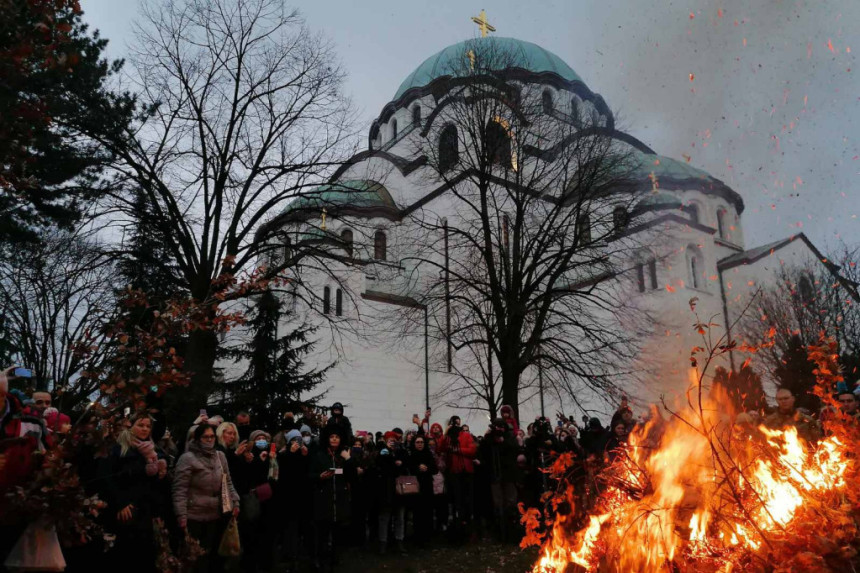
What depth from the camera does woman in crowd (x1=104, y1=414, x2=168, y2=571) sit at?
666 cm

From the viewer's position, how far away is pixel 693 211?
34188 mm

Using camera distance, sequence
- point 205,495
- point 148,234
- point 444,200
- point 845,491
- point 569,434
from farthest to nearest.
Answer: point 444,200, point 148,234, point 569,434, point 205,495, point 845,491

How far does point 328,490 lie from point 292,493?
53 centimetres

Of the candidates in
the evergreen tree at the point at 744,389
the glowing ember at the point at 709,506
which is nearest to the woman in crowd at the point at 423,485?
the glowing ember at the point at 709,506

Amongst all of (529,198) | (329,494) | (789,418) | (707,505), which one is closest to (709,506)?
(707,505)

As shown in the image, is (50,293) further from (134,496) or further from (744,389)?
(744,389)

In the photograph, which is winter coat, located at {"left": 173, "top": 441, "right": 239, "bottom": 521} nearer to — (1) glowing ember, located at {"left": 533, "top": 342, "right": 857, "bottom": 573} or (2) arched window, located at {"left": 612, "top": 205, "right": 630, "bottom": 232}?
(1) glowing ember, located at {"left": 533, "top": 342, "right": 857, "bottom": 573}

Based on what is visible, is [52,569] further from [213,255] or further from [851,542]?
[213,255]

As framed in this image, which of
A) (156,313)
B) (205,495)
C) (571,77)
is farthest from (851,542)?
(571,77)

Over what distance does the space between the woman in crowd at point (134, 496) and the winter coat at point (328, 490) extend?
2593 millimetres

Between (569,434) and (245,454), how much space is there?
584 cm

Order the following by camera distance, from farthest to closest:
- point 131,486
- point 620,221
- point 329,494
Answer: point 620,221 → point 329,494 → point 131,486

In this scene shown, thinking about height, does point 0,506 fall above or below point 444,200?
below

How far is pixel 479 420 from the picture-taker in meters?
30.1
